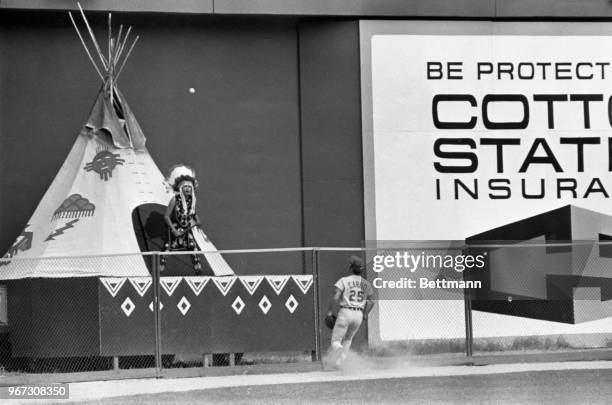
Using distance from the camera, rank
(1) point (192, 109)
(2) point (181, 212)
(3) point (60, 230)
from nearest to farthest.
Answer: (3) point (60, 230) < (2) point (181, 212) < (1) point (192, 109)

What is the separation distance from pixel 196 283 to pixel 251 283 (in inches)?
35.1

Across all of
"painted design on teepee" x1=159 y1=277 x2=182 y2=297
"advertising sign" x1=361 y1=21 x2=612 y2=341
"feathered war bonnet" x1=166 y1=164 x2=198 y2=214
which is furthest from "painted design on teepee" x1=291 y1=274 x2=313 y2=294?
"advertising sign" x1=361 y1=21 x2=612 y2=341

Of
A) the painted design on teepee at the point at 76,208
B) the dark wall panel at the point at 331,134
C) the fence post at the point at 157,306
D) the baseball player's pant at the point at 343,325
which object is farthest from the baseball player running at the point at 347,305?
the painted design on teepee at the point at 76,208

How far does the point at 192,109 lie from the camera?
80.5 ft

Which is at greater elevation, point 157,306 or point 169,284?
point 169,284

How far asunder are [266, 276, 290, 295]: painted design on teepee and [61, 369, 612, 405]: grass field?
2.75 m

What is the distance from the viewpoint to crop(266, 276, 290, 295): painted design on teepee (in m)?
21.2

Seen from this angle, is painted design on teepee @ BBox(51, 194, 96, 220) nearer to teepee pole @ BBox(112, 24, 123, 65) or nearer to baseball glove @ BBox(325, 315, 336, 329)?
teepee pole @ BBox(112, 24, 123, 65)

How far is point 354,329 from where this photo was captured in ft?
67.7

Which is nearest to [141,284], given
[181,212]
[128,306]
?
[128,306]

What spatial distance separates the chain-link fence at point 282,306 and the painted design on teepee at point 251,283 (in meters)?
0.02

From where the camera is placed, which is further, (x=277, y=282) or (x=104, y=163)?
(x=104, y=163)

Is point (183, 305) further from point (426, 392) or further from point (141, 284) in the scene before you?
point (426, 392)

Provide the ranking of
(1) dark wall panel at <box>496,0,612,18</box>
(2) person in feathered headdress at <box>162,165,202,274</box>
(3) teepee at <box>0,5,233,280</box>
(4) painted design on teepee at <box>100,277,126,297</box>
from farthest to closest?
(1) dark wall panel at <box>496,0,612,18</box> → (2) person in feathered headdress at <box>162,165,202,274</box> → (3) teepee at <box>0,5,233,280</box> → (4) painted design on teepee at <box>100,277,126,297</box>
